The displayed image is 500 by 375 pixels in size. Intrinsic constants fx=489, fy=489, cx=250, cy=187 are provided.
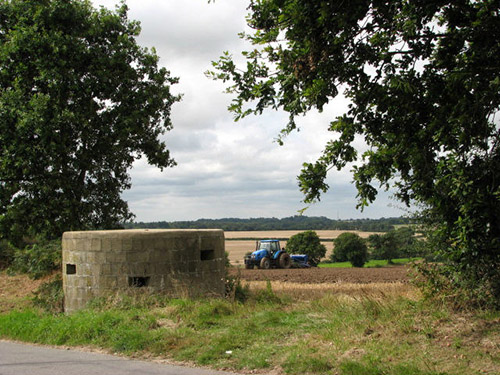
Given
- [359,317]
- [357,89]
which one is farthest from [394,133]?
[359,317]

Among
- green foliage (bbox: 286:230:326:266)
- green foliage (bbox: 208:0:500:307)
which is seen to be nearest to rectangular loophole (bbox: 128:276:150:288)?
green foliage (bbox: 208:0:500:307)

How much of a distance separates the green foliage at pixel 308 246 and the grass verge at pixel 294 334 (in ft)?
126

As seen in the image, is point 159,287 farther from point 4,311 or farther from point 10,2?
point 10,2

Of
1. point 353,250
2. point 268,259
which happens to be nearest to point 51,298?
point 268,259

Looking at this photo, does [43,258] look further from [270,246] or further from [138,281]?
[270,246]

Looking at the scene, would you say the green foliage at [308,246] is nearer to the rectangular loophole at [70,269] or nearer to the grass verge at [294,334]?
the rectangular loophole at [70,269]

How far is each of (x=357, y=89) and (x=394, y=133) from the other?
2.79 feet

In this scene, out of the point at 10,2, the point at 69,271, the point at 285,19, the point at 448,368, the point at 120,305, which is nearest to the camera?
the point at 448,368

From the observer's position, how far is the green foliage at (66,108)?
13.8m

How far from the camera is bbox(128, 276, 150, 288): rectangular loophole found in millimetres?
10765

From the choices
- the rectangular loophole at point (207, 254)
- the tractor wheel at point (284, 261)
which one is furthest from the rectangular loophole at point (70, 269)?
the tractor wheel at point (284, 261)

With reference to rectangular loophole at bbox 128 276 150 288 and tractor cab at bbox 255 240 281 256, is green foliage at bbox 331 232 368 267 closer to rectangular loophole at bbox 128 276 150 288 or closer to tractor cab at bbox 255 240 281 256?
tractor cab at bbox 255 240 281 256

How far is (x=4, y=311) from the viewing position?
1331 cm

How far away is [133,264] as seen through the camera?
35.3 ft
